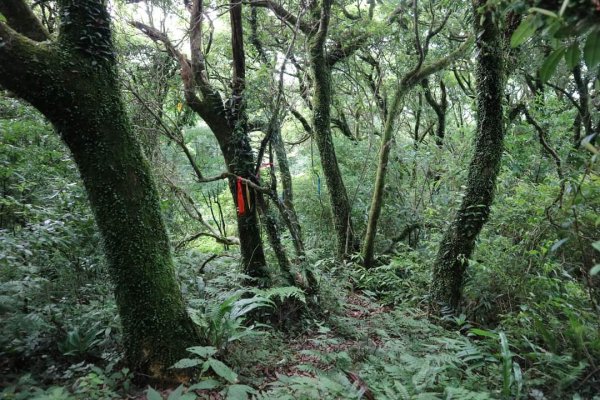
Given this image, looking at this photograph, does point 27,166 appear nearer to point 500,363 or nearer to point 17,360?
point 17,360

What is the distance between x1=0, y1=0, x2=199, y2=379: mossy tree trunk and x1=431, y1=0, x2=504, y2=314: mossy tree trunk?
3093mm

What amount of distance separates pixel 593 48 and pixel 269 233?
3.92 meters

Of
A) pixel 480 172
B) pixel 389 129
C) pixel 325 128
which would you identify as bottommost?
pixel 480 172

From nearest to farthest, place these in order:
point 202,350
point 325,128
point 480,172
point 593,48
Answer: point 593,48 < point 202,350 < point 480,172 < point 325,128

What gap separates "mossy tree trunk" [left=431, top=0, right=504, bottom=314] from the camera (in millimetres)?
4273

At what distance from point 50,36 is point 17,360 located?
8.06 ft

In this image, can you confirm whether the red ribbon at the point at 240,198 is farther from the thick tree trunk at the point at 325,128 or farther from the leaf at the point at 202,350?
the thick tree trunk at the point at 325,128

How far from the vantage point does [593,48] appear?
1.30m

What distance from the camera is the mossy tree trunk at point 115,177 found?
268 cm

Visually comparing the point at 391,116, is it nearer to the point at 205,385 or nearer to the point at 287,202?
the point at 287,202

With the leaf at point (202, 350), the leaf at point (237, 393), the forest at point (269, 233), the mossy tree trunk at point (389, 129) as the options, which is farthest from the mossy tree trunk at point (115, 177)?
the mossy tree trunk at point (389, 129)

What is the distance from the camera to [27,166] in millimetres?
4750

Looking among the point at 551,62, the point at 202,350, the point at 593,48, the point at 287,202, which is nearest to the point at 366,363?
the point at 202,350

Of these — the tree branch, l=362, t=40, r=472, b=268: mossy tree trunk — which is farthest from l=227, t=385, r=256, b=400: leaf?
l=362, t=40, r=472, b=268: mossy tree trunk
